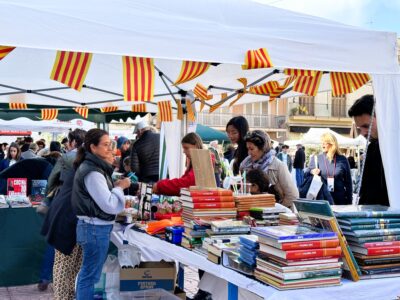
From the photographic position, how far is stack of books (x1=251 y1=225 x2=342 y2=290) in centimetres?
219

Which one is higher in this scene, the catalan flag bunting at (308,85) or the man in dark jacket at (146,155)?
the catalan flag bunting at (308,85)

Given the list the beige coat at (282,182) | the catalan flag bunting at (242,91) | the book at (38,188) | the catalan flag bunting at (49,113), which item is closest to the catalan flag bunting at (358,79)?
the beige coat at (282,182)

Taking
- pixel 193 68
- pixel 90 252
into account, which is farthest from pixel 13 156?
pixel 193 68

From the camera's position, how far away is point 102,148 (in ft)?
12.3

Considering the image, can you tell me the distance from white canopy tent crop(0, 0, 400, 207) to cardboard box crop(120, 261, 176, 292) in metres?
1.62

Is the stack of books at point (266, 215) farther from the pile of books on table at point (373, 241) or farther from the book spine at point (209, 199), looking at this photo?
the pile of books on table at point (373, 241)

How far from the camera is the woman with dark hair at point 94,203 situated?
361 centimetres

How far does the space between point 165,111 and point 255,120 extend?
37.3 meters

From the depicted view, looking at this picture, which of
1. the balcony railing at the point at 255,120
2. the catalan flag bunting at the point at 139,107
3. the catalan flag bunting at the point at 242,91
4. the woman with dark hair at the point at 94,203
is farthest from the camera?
the balcony railing at the point at 255,120

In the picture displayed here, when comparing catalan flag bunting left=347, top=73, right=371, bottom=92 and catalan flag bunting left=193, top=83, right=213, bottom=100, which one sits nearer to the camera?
catalan flag bunting left=347, top=73, right=371, bottom=92

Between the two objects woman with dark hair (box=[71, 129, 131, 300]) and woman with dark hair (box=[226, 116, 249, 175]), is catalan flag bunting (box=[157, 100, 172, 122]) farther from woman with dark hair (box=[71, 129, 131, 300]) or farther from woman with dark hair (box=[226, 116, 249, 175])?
woman with dark hair (box=[71, 129, 131, 300])

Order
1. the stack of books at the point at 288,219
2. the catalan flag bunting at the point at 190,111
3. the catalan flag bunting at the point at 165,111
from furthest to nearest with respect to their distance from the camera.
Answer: the catalan flag bunting at the point at 165,111 < the catalan flag bunting at the point at 190,111 < the stack of books at the point at 288,219

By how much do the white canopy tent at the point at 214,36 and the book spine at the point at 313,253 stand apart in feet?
3.99

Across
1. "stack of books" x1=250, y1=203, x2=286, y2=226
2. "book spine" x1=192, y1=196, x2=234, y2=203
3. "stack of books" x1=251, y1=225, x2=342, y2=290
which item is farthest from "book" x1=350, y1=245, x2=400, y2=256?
"book spine" x1=192, y1=196, x2=234, y2=203
